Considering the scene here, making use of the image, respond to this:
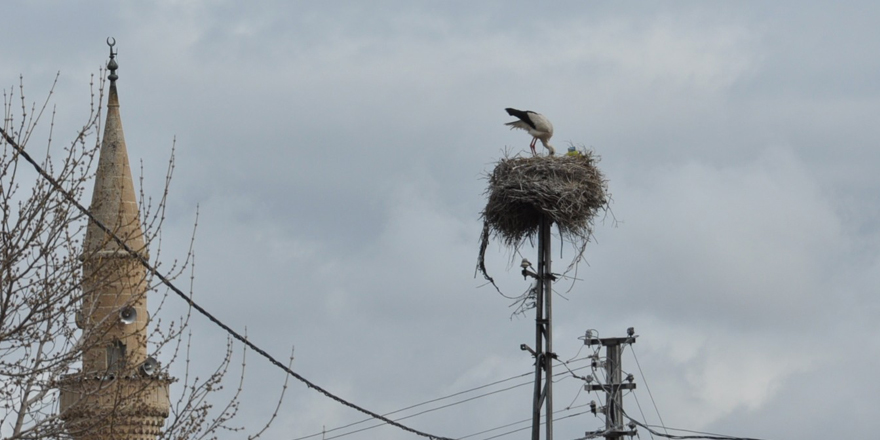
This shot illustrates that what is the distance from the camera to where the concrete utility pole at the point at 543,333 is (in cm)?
1769

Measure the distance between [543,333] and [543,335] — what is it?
0.10 feet

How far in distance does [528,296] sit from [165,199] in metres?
7.27

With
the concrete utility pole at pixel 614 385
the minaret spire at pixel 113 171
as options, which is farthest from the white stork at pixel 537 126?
the minaret spire at pixel 113 171

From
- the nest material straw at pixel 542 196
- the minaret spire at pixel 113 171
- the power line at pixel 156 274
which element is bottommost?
the power line at pixel 156 274

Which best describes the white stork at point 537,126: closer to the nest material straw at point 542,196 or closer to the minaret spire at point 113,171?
the nest material straw at point 542,196

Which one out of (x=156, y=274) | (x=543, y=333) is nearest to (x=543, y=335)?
(x=543, y=333)

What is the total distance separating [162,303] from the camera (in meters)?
12.2

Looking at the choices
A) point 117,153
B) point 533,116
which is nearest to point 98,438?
point 533,116

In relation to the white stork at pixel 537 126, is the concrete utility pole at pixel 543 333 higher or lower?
lower

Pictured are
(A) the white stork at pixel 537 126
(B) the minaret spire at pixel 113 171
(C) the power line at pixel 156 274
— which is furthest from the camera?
(B) the minaret spire at pixel 113 171

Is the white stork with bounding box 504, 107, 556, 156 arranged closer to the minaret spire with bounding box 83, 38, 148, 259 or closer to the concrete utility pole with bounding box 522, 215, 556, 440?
the concrete utility pole with bounding box 522, 215, 556, 440

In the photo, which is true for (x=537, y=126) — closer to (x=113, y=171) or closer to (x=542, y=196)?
(x=542, y=196)

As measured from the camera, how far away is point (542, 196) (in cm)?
1766

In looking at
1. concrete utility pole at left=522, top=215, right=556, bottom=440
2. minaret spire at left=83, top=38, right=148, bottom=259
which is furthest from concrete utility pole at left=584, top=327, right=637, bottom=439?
minaret spire at left=83, top=38, right=148, bottom=259
